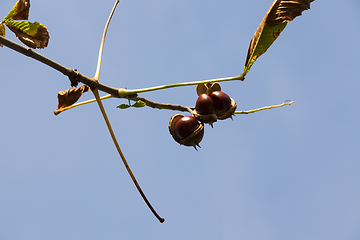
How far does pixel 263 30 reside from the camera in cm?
163

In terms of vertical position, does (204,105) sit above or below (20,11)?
below

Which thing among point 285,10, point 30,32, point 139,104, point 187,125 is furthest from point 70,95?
point 285,10

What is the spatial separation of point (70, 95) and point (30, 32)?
497 millimetres

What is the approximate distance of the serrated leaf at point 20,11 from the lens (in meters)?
1.59

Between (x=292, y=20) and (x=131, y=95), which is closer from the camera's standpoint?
(x=131, y=95)

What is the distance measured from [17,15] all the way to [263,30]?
1387mm

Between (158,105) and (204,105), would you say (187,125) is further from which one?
(158,105)

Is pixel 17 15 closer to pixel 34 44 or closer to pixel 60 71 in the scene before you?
pixel 34 44

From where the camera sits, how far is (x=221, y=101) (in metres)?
2.15

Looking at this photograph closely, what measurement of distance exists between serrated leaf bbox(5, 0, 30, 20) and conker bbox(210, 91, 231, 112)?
1.33 m

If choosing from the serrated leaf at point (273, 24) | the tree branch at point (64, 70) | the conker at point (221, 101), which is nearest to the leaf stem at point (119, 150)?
the tree branch at point (64, 70)

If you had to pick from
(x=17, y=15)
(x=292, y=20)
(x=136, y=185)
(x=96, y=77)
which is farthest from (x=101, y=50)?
(x=292, y=20)

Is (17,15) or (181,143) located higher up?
(17,15)

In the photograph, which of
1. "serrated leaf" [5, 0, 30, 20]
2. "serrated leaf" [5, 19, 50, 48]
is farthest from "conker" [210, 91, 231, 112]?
"serrated leaf" [5, 0, 30, 20]
